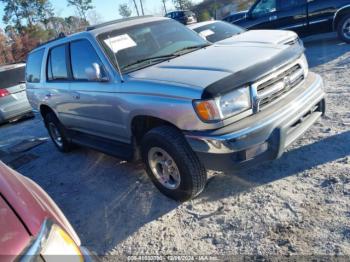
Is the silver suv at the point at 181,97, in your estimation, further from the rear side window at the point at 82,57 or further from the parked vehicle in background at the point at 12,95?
the parked vehicle in background at the point at 12,95

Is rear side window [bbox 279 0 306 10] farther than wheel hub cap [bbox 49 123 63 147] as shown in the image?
Yes

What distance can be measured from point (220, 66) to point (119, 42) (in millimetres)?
1351

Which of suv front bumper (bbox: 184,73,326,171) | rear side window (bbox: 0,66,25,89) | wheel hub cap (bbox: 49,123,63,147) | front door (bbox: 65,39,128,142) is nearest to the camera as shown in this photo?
suv front bumper (bbox: 184,73,326,171)

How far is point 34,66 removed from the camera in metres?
5.98

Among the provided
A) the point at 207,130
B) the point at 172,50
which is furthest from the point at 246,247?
the point at 172,50

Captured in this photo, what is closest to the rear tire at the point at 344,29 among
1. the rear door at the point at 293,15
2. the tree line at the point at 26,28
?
the rear door at the point at 293,15

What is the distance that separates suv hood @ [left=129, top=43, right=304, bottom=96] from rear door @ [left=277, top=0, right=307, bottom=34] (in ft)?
21.5

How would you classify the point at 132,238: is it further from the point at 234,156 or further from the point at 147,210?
the point at 234,156

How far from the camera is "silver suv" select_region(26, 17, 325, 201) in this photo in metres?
2.96

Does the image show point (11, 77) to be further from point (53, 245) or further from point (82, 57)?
point (53, 245)

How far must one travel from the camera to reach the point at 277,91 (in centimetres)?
328

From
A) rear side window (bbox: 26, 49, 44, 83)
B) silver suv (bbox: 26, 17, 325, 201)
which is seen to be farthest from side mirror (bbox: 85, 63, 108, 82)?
rear side window (bbox: 26, 49, 44, 83)

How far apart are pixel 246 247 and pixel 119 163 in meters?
2.65

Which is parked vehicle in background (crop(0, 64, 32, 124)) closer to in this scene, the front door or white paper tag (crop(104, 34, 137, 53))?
the front door
